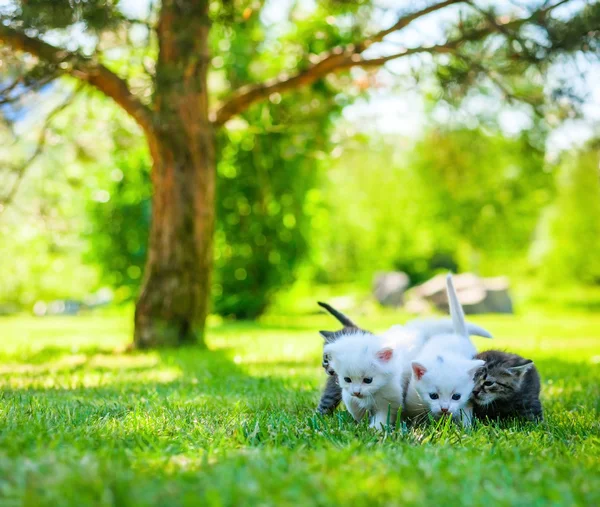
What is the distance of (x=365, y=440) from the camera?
2.87 m

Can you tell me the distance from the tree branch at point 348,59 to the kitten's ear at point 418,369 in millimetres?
3797

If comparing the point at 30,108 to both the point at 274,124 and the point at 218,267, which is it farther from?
the point at 218,267

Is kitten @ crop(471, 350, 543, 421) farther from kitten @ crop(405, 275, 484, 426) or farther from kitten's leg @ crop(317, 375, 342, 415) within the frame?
kitten's leg @ crop(317, 375, 342, 415)

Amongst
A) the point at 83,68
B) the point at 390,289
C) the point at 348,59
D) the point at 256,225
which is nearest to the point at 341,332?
the point at 83,68

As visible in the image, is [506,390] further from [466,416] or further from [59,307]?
[59,307]

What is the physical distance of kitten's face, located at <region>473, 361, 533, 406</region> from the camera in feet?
11.9

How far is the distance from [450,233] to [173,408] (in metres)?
22.8

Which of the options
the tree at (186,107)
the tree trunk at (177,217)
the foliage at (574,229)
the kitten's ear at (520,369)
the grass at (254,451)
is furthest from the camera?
the foliage at (574,229)

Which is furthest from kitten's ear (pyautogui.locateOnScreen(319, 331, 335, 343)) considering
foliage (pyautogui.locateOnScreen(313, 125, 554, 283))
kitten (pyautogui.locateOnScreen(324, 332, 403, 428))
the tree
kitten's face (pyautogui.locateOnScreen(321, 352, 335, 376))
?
foliage (pyautogui.locateOnScreen(313, 125, 554, 283))

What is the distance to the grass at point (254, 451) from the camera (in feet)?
6.47

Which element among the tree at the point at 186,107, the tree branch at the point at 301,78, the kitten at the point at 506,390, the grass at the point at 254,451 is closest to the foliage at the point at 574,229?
the tree branch at the point at 301,78

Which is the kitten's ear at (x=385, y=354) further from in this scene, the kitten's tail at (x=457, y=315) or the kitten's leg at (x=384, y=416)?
the kitten's tail at (x=457, y=315)

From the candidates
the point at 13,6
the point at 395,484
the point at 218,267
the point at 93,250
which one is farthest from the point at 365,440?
the point at 93,250

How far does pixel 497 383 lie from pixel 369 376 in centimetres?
83
